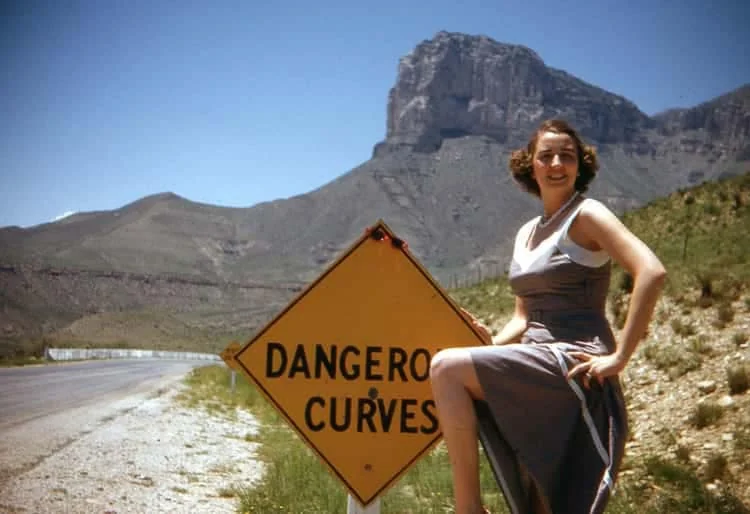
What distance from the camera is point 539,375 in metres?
2.64

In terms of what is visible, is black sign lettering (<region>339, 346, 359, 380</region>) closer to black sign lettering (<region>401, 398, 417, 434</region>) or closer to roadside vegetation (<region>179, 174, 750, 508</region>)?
black sign lettering (<region>401, 398, 417, 434</region>)

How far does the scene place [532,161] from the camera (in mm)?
3203

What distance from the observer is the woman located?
259 cm

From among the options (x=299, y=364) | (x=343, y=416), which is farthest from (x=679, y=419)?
(x=299, y=364)

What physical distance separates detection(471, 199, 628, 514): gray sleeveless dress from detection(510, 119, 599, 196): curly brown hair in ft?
1.47

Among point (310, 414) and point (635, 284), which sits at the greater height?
point (635, 284)

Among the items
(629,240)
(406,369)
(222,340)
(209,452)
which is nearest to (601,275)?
(629,240)

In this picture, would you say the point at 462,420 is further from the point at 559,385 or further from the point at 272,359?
the point at 272,359

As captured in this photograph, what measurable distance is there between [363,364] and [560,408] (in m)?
1.05

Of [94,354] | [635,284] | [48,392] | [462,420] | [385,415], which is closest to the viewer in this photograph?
[635,284]

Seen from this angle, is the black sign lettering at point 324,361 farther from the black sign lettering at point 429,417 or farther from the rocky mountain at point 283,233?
the rocky mountain at point 283,233

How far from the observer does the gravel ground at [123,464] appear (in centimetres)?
583

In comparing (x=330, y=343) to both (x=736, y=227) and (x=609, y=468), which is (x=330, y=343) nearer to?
(x=609, y=468)

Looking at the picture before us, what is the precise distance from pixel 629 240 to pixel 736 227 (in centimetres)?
1519
